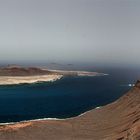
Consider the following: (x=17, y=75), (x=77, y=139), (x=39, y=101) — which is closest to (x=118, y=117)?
(x=77, y=139)

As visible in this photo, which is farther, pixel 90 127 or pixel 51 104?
pixel 51 104

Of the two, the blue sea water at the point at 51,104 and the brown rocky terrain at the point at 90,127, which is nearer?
the brown rocky terrain at the point at 90,127

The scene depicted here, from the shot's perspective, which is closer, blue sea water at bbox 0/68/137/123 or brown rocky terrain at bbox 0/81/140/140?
brown rocky terrain at bbox 0/81/140/140

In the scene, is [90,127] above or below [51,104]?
above

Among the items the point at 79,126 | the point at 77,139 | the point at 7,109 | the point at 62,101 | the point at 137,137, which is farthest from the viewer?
the point at 62,101

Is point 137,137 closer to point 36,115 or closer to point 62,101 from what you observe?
point 36,115

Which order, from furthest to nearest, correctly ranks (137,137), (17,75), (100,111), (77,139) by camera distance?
(17,75) < (100,111) < (77,139) < (137,137)

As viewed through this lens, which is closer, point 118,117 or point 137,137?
point 137,137

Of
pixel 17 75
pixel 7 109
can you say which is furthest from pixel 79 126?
pixel 17 75
